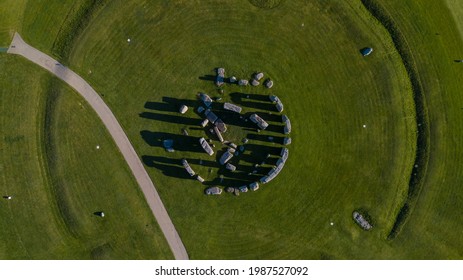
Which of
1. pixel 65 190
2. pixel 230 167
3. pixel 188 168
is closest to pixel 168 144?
pixel 188 168

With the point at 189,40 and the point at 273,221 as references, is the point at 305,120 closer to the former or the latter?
the point at 273,221

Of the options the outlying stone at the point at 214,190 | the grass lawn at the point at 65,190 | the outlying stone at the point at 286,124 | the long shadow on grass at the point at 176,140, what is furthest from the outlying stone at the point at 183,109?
the outlying stone at the point at 286,124

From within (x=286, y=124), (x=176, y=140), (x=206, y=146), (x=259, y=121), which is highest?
(x=176, y=140)

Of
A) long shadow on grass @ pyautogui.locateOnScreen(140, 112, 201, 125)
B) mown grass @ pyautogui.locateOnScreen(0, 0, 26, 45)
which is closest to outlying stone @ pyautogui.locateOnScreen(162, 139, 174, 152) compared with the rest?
long shadow on grass @ pyautogui.locateOnScreen(140, 112, 201, 125)

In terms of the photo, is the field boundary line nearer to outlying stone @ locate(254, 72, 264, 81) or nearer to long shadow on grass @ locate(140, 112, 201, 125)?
outlying stone @ locate(254, 72, 264, 81)

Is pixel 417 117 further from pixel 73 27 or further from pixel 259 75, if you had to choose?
pixel 73 27

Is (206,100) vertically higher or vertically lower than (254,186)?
higher

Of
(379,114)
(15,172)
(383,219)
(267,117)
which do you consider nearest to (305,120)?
(267,117)
